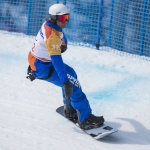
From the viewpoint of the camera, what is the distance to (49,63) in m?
7.17

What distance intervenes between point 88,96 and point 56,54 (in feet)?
7.04

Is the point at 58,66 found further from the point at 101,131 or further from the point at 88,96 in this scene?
the point at 88,96

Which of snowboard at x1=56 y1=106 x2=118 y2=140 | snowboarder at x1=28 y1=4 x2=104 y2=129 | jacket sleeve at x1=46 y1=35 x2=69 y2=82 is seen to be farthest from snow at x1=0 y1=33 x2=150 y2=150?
jacket sleeve at x1=46 y1=35 x2=69 y2=82

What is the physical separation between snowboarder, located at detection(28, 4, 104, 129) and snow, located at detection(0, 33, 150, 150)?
0.82 feet

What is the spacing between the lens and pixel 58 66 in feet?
22.1

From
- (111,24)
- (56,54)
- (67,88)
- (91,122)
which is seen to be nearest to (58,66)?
(56,54)

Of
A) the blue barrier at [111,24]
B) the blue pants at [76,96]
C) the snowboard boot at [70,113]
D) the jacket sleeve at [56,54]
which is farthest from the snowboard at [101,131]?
the blue barrier at [111,24]

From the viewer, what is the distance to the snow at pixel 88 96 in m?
6.90

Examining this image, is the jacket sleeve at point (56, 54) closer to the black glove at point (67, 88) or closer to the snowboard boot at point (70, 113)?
the black glove at point (67, 88)

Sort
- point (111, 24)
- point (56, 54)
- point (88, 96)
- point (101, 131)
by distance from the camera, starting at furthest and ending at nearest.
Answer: point (111, 24), point (88, 96), point (101, 131), point (56, 54)

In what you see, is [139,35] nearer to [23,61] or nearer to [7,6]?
[23,61]

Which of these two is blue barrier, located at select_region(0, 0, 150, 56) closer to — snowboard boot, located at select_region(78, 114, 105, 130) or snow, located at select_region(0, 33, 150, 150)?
snow, located at select_region(0, 33, 150, 150)

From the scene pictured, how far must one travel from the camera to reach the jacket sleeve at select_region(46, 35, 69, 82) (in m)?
6.72

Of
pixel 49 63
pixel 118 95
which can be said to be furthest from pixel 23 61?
pixel 49 63
